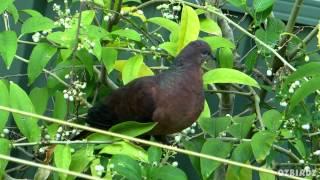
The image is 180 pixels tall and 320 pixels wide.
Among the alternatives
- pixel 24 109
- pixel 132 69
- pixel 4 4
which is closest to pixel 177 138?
pixel 132 69

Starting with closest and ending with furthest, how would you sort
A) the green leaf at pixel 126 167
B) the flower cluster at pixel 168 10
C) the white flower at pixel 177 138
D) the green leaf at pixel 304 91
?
1. the green leaf at pixel 126 167
2. the green leaf at pixel 304 91
3. the white flower at pixel 177 138
4. the flower cluster at pixel 168 10

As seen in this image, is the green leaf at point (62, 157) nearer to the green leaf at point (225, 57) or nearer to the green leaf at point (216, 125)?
the green leaf at point (216, 125)

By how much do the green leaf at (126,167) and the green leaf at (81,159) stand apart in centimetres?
9

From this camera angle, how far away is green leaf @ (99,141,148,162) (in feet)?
5.45

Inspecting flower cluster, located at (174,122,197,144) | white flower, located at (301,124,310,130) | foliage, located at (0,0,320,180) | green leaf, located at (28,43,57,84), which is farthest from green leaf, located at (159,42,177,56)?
white flower, located at (301,124,310,130)

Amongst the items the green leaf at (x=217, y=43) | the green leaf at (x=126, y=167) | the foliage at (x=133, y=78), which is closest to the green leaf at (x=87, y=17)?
the foliage at (x=133, y=78)

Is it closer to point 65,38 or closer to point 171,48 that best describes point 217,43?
point 171,48

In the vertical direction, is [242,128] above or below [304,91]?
below

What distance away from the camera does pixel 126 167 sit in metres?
1.58

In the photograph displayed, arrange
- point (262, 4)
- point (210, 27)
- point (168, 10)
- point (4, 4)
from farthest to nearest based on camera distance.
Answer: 1. point (168, 10)
2. point (210, 27)
3. point (262, 4)
4. point (4, 4)

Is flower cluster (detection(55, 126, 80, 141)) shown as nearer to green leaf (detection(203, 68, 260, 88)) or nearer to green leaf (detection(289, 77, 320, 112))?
green leaf (detection(203, 68, 260, 88))

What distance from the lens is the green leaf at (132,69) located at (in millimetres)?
1940

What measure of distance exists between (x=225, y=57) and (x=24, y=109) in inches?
24.6

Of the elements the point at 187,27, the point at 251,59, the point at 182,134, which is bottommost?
the point at 182,134
